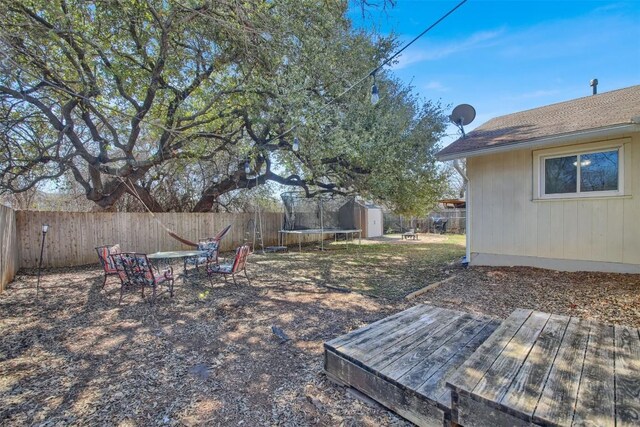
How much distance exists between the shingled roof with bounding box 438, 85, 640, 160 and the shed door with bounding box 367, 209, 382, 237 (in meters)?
9.69

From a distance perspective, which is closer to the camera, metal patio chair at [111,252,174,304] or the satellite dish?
metal patio chair at [111,252,174,304]

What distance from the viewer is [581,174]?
522 cm

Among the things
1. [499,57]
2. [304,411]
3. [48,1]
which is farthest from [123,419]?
[499,57]

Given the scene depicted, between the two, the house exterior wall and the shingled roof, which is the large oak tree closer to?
the shingled roof

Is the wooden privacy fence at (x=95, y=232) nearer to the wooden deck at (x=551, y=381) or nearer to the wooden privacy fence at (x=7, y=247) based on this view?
the wooden privacy fence at (x=7, y=247)

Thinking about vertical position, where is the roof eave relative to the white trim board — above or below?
above

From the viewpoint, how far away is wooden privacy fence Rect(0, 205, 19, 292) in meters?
5.13

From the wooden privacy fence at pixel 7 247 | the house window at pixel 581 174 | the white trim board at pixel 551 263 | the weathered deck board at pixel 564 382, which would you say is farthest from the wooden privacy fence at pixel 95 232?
the house window at pixel 581 174

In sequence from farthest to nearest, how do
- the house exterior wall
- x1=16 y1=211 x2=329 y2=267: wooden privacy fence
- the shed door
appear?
the shed door → x1=16 y1=211 x2=329 y2=267: wooden privacy fence → the house exterior wall

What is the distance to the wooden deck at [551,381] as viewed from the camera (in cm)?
138

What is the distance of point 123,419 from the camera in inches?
77.5

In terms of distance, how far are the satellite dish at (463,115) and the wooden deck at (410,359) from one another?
533 centimetres

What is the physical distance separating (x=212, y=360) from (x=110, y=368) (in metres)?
0.86

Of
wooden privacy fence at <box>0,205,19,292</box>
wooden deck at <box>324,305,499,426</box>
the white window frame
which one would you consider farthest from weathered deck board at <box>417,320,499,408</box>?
wooden privacy fence at <box>0,205,19,292</box>
